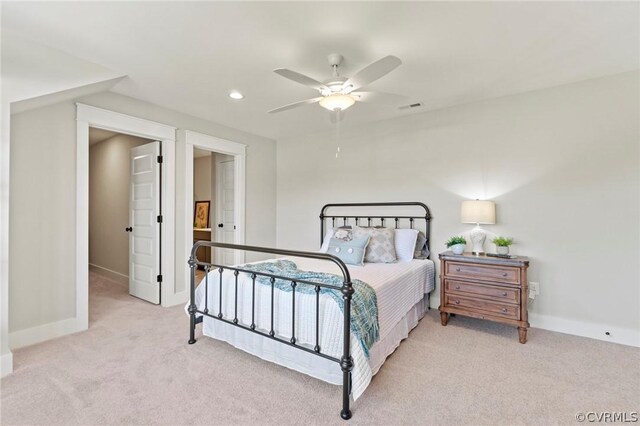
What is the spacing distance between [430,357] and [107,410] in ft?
7.56

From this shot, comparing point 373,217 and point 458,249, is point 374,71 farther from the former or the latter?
point 373,217

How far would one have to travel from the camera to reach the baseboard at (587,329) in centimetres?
268

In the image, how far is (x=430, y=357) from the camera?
2432mm

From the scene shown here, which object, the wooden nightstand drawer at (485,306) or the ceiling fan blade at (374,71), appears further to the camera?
the wooden nightstand drawer at (485,306)

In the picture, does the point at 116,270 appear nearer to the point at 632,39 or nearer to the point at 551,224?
the point at 551,224

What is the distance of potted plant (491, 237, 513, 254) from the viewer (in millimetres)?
3064

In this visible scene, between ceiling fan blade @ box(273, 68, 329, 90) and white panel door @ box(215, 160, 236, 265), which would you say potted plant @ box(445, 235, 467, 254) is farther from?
white panel door @ box(215, 160, 236, 265)

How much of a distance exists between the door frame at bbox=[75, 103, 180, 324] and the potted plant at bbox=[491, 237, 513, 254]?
151 inches

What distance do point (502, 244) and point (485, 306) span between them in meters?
0.68

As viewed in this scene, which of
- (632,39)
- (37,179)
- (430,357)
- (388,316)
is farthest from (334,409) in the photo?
(632,39)

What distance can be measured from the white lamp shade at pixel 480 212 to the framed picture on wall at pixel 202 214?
5.14 meters

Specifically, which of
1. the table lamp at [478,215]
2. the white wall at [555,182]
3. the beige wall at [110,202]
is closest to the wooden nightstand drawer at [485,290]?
the table lamp at [478,215]

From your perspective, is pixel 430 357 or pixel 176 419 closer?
pixel 176 419

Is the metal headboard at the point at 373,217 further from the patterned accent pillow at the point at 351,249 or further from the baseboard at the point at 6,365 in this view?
the baseboard at the point at 6,365
